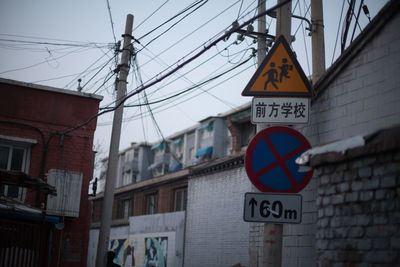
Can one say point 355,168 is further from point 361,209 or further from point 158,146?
point 158,146

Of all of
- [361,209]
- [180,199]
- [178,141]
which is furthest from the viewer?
[178,141]

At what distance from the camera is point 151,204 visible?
99.2 ft

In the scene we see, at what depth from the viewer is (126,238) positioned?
2900cm

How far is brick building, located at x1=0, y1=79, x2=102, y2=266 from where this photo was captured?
14758 mm

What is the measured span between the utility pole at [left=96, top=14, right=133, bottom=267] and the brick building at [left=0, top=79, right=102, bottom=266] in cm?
196

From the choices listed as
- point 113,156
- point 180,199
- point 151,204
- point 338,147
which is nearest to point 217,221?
point 180,199

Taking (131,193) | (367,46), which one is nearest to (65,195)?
(367,46)

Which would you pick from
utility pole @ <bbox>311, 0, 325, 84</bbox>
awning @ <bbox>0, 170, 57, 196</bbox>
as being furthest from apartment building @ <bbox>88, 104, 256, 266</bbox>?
awning @ <bbox>0, 170, 57, 196</bbox>

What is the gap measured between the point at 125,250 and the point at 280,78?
81.8 feet

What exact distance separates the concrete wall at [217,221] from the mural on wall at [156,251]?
2.41 metres

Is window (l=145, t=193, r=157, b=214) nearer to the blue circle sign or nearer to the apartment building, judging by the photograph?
the apartment building

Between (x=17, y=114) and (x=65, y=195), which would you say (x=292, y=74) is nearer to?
(x=65, y=195)

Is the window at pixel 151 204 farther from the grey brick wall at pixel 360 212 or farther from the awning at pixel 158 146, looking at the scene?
the grey brick wall at pixel 360 212

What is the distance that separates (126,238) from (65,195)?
49.2 ft
